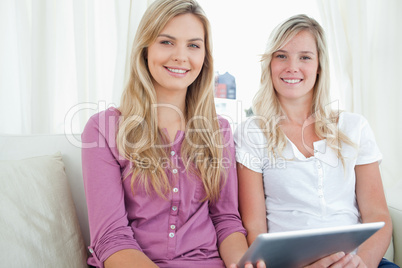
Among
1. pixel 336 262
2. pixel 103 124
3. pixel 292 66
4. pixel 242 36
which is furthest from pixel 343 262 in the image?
pixel 242 36

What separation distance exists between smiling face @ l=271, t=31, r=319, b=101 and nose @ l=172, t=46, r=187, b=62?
16.2 inches

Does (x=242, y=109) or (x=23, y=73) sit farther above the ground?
(x=23, y=73)

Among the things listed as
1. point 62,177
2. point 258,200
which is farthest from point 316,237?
point 62,177

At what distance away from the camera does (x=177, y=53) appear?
117 centimetres

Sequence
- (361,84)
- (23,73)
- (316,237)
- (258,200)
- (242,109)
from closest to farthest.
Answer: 1. (316,237)
2. (258,200)
3. (23,73)
4. (361,84)
5. (242,109)

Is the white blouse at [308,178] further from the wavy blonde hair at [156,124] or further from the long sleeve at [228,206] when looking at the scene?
the wavy blonde hair at [156,124]

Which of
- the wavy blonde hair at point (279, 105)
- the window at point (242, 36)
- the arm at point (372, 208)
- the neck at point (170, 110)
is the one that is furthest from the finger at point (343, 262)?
the window at point (242, 36)

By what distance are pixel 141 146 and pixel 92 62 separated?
0.76 metres

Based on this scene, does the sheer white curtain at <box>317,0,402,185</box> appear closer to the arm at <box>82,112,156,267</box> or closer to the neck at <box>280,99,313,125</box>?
the neck at <box>280,99,313,125</box>

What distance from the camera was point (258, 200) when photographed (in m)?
1.29

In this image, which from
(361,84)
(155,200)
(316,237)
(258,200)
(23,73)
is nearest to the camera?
(316,237)

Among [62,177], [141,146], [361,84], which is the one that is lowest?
[62,177]

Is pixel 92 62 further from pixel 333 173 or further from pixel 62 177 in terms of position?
pixel 333 173

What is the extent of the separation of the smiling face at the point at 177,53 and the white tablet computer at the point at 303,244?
0.63m
